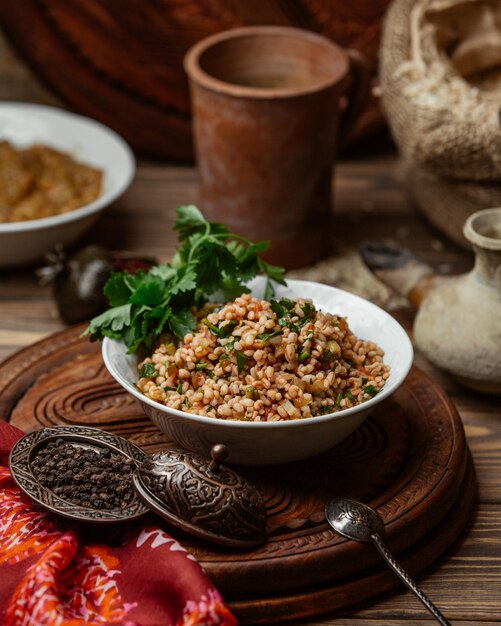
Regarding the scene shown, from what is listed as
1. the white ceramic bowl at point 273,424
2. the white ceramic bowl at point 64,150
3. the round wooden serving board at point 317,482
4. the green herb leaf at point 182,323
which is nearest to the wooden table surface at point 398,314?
the round wooden serving board at point 317,482

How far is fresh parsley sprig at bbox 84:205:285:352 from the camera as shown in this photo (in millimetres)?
1762

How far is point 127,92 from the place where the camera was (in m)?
3.14

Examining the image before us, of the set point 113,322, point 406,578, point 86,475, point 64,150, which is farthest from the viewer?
point 64,150

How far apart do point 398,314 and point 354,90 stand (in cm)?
67

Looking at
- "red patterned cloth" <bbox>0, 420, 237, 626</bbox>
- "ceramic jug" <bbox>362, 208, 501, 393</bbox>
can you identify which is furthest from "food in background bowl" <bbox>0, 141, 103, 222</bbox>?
A: "red patterned cloth" <bbox>0, 420, 237, 626</bbox>

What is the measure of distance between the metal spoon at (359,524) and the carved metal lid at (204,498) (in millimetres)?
130

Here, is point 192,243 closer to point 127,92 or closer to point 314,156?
point 314,156

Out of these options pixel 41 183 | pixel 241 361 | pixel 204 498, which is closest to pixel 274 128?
pixel 41 183

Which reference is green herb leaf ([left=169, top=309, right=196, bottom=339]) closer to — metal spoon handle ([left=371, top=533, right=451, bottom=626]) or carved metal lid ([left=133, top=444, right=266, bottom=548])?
carved metal lid ([left=133, top=444, right=266, bottom=548])

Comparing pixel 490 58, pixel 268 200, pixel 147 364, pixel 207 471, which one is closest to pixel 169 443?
pixel 147 364

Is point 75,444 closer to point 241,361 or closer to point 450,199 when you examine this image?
point 241,361

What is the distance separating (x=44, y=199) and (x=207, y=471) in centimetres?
133

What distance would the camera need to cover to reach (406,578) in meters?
1.44

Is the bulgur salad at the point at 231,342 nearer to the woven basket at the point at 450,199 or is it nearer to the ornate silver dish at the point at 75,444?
the ornate silver dish at the point at 75,444
